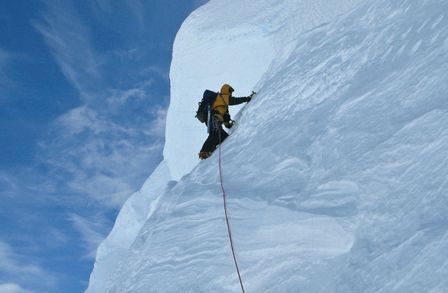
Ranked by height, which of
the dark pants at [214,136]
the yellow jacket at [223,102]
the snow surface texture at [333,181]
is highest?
the yellow jacket at [223,102]

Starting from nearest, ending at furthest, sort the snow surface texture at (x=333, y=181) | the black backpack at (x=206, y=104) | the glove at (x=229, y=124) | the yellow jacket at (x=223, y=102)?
1. the snow surface texture at (x=333, y=181)
2. the glove at (x=229, y=124)
3. the yellow jacket at (x=223, y=102)
4. the black backpack at (x=206, y=104)

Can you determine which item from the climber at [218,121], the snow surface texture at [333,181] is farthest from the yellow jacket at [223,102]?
the snow surface texture at [333,181]

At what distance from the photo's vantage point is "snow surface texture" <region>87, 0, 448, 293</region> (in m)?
2.89

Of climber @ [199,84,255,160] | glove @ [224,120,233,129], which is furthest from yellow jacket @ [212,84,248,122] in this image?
glove @ [224,120,233,129]

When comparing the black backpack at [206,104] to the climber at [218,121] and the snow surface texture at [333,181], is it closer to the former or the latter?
the climber at [218,121]

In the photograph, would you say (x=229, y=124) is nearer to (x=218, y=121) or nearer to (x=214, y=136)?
(x=218, y=121)

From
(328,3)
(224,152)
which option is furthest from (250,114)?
(328,3)

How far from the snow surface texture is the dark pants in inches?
18.6

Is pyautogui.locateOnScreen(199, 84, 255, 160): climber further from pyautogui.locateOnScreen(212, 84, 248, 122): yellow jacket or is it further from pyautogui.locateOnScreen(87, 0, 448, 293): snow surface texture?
pyautogui.locateOnScreen(87, 0, 448, 293): snow surface texture

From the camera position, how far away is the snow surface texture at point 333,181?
2887 mm

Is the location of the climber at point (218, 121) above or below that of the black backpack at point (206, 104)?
below

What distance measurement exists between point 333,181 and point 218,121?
404cm

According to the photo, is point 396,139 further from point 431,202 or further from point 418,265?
point 418,265

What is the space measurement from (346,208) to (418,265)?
3.09ft
